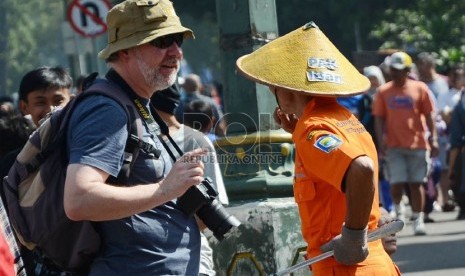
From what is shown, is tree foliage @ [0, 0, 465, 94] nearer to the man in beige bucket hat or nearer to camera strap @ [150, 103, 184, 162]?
camera strap @ [150, 103, 184, 162]

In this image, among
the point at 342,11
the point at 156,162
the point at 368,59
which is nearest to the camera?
the point at 156,162

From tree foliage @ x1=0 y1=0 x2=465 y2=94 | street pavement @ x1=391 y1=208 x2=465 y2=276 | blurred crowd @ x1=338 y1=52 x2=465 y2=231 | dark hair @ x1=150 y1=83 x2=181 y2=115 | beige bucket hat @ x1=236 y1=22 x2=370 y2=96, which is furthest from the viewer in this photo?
tree foliage @ x1=0 y1=0 x2=465 y2=94

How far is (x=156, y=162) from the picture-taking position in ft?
16.1

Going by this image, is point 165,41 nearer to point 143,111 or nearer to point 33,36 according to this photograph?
point 143,111

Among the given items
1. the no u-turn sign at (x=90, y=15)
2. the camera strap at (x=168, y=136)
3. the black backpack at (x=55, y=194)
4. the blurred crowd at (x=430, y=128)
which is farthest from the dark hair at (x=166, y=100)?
the no u-turn sign at (x=90, y=15)

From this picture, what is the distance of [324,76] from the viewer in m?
5.60

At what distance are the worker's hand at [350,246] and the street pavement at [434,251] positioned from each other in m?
6.32

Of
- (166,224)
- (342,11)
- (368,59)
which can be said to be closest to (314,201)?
(166,224)

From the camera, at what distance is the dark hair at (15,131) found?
7230 mm

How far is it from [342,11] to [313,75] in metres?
37.2

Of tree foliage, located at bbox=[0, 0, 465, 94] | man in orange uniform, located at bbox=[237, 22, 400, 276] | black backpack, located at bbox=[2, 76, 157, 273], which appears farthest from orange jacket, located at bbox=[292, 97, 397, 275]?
tree foliage, located at bbox=[0, 0, 465, 94]

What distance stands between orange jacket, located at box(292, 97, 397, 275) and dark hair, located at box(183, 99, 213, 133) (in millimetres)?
4521

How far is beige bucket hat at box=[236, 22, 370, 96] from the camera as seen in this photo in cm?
557

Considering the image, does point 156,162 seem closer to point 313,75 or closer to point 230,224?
point 230,224
